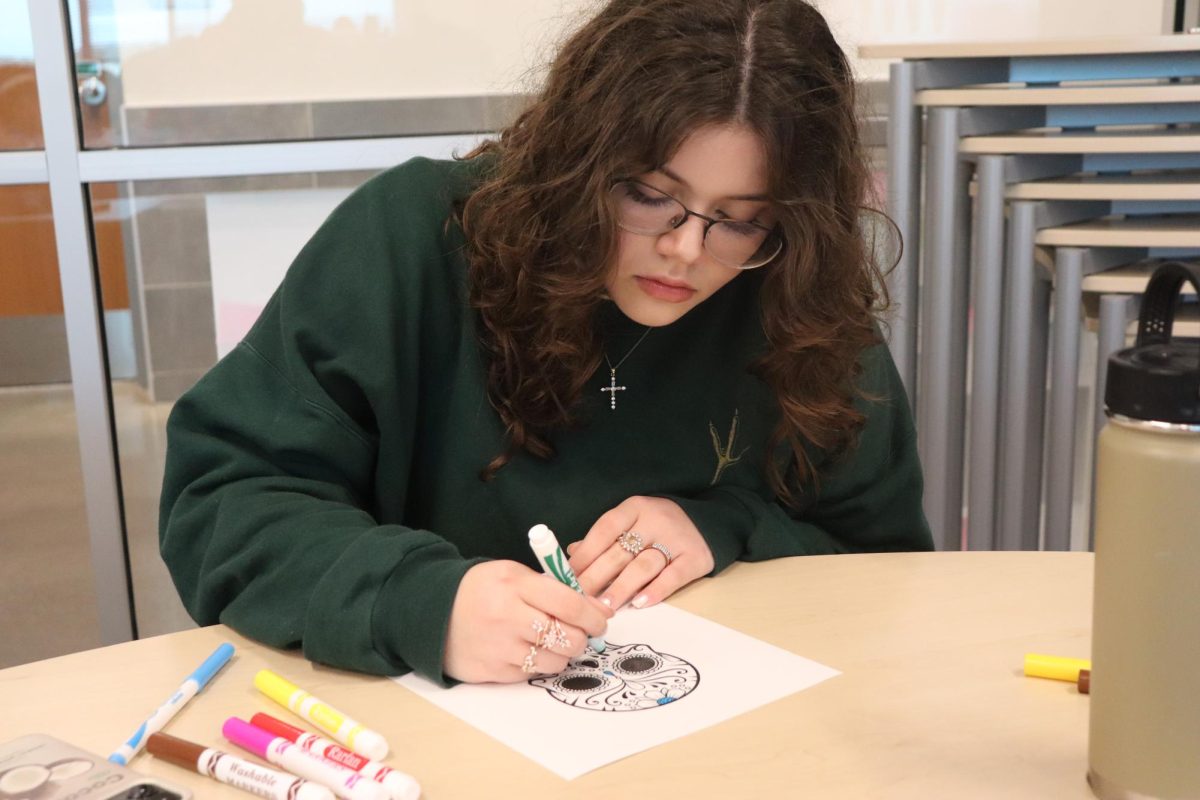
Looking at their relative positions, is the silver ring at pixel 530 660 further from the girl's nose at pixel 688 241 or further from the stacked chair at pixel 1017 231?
the stacked chair at pixel 1017 231

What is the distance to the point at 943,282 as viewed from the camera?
210cm

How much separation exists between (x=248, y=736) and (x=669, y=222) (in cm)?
57

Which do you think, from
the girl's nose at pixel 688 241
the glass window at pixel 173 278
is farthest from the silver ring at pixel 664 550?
the glass window at pixel 173 278

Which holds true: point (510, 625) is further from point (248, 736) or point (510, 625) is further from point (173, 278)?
point (173, 278)

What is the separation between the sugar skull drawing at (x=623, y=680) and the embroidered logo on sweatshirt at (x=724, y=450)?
0.37 meters

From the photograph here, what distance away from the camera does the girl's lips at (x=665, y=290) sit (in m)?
1.16

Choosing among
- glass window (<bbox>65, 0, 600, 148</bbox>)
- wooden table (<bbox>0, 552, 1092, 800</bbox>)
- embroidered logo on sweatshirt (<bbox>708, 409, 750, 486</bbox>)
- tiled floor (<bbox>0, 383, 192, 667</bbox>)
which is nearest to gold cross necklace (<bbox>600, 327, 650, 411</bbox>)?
embroidered logo on sweatshirt (<bbox>708, 409, 750, 486</bbox>)

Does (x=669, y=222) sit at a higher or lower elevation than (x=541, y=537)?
higher

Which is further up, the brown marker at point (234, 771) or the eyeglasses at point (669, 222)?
the eyeglasses at point (669, 222)

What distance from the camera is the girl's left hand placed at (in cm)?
107

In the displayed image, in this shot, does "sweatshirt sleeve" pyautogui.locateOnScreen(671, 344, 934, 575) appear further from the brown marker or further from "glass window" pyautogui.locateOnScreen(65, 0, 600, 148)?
"glass window" pyautogui.locateOnScreen(65, 0, 600, 148)

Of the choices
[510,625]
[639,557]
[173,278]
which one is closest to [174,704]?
[510,625]

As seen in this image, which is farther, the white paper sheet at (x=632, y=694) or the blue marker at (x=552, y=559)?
the blue marker at (x=552, y=559)

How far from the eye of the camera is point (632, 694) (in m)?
0.89
